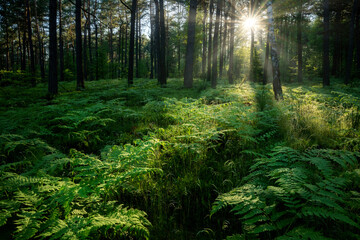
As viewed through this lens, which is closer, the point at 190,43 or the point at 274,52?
the point at 274,52

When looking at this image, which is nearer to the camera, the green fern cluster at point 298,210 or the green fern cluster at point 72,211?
the green fern cluster at point 298,210

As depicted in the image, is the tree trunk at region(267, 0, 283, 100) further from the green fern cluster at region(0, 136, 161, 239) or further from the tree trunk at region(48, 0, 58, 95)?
the tree trunk at region(48, 0, 58, 95)

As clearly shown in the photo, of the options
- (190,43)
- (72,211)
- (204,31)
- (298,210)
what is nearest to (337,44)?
(204,31)

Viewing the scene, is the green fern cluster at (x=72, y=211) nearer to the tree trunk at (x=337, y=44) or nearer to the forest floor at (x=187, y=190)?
the forest floor at (x=187, y=190)

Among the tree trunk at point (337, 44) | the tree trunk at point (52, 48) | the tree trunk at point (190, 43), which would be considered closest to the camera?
the tree trunk at point (52, 48)

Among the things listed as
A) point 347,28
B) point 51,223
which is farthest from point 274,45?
point 347,28

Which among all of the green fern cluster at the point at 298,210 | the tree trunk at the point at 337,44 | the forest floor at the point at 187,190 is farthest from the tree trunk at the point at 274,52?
the tree trunk at the point at 337,44

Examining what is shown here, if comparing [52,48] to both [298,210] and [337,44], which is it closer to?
[298,210]

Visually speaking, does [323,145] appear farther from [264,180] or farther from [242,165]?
[264,180]

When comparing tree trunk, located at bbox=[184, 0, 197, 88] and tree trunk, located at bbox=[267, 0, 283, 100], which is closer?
tree trunk, located at bbox=[267, 0, 283, 100]

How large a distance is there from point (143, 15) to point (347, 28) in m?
30.1

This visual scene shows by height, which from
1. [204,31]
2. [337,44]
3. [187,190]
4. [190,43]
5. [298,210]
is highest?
[204,31]

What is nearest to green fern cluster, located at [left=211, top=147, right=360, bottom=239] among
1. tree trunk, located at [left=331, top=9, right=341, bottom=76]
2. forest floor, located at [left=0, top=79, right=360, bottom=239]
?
forest floor, located at [left=0, top=79, right=360, bottom=239]

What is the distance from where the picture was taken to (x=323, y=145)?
10.5 ft
